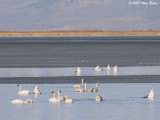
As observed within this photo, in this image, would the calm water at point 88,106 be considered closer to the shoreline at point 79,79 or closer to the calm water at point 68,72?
the shoreline at point 79,79

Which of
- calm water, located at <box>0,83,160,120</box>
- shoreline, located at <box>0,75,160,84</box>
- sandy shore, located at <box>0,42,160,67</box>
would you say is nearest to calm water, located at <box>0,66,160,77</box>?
shoreline, located at <box>0,75,160,84</box>

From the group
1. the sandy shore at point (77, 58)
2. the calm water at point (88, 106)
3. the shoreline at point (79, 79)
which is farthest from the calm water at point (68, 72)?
the calm water at point (88, 106)

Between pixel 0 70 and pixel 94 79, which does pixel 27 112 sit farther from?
pixel 0 70

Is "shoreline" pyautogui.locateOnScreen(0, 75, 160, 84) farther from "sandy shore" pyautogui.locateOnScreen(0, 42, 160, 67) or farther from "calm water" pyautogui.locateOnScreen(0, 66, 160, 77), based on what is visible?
"sandy shore" pyautogui.locateOnScreen(0, 42, 160, 67)

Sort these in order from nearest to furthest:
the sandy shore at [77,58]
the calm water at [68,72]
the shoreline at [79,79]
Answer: the shoreline at [79,79] → the calm water at [68,72] → the sandy shore at [77,58]

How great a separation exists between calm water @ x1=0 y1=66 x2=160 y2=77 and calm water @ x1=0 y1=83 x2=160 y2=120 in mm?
7328

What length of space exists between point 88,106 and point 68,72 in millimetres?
14814

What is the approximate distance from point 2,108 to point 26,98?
337 cm

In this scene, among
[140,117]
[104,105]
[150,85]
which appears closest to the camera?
[140,117]

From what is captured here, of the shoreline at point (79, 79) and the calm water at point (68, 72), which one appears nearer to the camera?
the shoreline at point (79, 79)

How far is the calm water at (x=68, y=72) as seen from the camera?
3703cm

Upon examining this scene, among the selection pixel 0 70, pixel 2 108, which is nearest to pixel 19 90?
pixel 2 108

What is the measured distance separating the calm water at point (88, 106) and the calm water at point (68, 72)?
7.33 metres

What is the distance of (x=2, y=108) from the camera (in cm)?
2300
